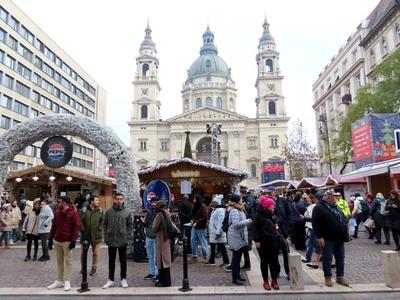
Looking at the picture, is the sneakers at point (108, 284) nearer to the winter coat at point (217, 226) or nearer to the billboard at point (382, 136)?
the winter coat at point (217, 226)

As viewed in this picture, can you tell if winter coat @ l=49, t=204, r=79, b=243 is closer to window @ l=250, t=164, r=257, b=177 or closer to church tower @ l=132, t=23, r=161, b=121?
window @ l=250, t=164, r=257, b=177

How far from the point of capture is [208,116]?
75.8 meters

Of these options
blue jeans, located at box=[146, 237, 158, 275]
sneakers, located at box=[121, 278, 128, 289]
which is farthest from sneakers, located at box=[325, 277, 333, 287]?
sneakers, located at box=[121, 278, 128, 289]

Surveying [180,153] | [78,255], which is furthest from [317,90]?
[78,255]

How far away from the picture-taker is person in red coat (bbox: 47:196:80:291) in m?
7.15

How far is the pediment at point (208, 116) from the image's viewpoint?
247ft

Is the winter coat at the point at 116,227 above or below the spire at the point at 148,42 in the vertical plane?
below

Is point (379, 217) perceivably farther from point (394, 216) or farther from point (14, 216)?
point (14, 216)

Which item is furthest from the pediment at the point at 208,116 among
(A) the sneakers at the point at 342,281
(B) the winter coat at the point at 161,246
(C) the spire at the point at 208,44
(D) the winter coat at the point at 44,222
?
(A) the sneakers at the point at 342,281

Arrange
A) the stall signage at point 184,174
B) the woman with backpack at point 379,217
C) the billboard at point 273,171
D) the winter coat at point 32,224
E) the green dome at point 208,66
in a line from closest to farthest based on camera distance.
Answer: the winter coat at point 32,224 → the woman with backpack at point 379,217 → the stall signage at point 184,174 → the billboard at point 273,171 → the green dome at point 208,66

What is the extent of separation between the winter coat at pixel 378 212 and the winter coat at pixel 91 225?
30.3 feet

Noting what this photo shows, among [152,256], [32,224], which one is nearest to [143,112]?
[32,224]

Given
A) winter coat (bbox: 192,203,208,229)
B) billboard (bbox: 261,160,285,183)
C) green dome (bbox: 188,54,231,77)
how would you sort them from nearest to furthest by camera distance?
1. winter coat (bbox: 192,203,208,229)
2. billboard (bbox: 261,160,285,183)
3. green dome (bbox: 188,54,231,77)

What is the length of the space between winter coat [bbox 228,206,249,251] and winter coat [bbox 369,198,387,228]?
7002 millimetres
